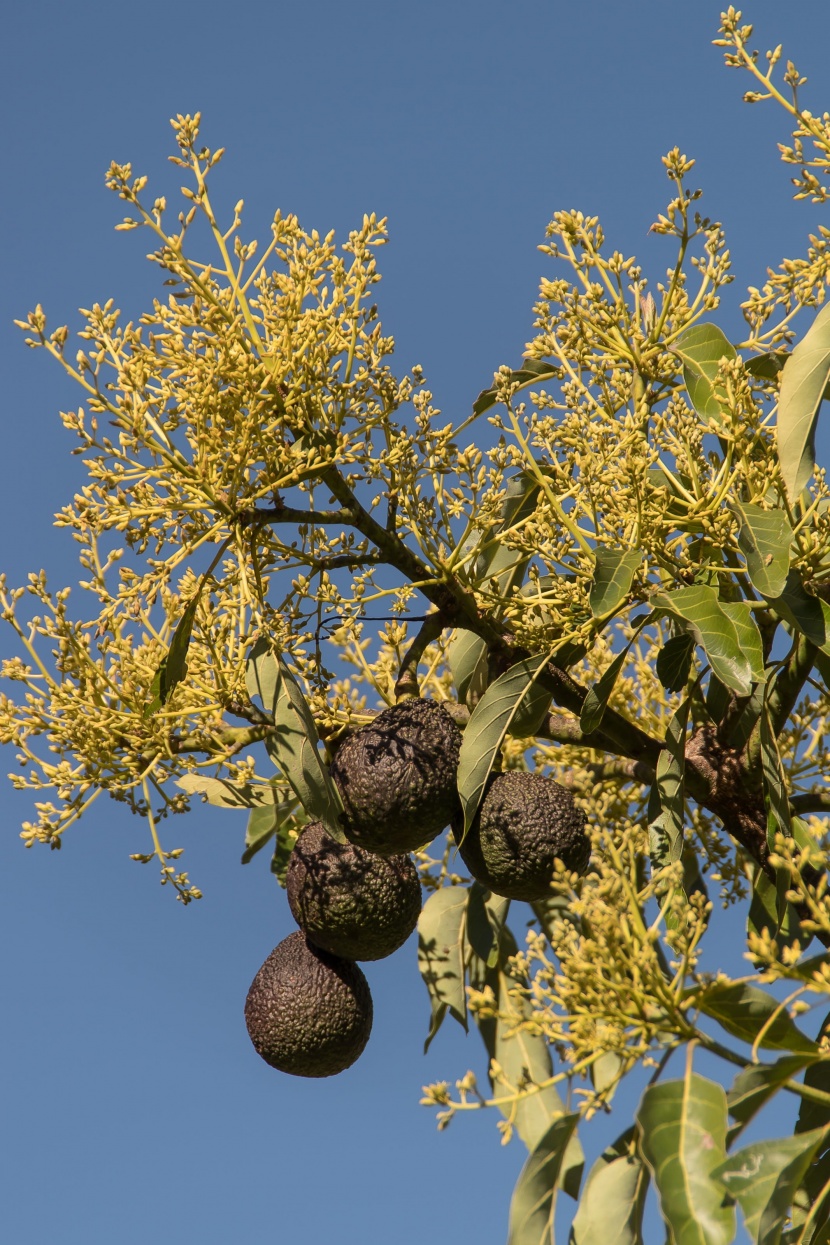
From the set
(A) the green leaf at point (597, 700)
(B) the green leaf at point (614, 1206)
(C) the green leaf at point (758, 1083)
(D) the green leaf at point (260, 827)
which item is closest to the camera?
(C) the green leaf at point (758, 1083)

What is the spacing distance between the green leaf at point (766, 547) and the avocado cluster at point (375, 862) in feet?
1.99

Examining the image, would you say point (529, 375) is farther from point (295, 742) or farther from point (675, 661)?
point (295, 742)

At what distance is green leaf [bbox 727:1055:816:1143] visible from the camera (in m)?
1.83

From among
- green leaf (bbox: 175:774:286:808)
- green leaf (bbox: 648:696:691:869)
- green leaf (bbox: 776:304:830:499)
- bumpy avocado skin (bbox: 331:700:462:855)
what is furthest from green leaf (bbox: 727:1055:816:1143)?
green leaf (bbox: 175:774:286:808)

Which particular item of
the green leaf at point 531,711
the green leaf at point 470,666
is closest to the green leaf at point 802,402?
the green leaf at point 531,711

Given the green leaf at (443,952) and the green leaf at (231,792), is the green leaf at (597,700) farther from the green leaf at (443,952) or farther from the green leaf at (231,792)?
the green leaf at (443,952)

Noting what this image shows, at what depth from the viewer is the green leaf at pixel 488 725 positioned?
2.42 metres

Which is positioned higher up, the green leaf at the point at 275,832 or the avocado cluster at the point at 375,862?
the green leaf at the point at 275,832

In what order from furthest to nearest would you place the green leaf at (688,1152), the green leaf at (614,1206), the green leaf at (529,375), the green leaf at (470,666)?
the green leaf at (470,666) → the green leaf at (529,375) → the green leaf at (614,1206) → the green leaf at (688,1152)

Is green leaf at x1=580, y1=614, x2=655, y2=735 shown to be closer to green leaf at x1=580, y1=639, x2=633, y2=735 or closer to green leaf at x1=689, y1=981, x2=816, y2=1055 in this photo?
green leaf at x1=580, y1=639, x2=633, y2=735

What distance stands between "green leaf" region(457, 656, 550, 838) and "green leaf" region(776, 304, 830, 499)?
0.54 m

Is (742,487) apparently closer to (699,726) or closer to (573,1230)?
(699,726)

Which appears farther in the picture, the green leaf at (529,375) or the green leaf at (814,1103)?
the green leaf at (529,375)

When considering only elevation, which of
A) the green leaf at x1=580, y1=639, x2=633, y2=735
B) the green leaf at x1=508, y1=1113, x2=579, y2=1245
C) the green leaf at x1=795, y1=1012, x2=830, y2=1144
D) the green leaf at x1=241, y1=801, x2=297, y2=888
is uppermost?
the green leaf at x1=241, y1=801, x2=297, y2=888
